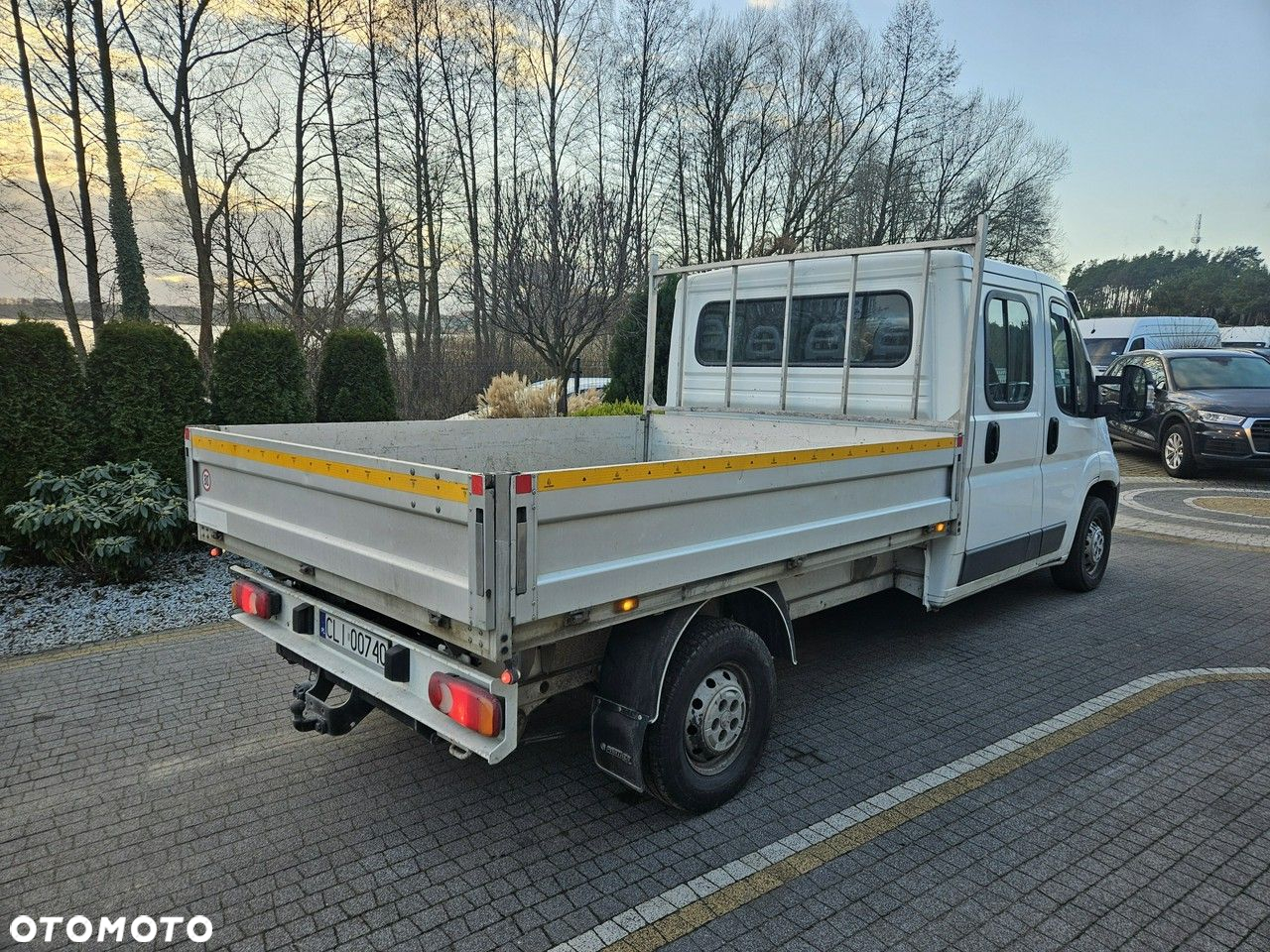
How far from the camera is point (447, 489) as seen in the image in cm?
Answer: 229

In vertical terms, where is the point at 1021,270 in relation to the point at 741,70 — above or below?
below

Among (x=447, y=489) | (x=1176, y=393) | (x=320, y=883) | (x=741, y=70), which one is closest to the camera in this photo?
(x=447, y=489)

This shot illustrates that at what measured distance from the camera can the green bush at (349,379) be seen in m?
8.17

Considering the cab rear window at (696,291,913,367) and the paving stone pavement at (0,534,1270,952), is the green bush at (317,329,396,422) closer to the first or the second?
the paving stone pavement at (0,534,1270,952)

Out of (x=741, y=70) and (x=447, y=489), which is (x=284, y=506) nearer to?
(x=447, y=489)

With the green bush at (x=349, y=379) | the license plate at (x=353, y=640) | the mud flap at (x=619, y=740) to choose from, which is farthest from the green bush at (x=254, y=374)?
the mud flap at (x=619, y=740)

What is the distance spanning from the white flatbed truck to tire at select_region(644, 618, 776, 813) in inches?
0.5

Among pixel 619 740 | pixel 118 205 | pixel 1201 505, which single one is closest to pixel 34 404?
Result: pixel 619 740

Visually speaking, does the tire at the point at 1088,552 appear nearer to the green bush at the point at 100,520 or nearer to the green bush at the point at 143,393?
the green bush at the point at 100,520

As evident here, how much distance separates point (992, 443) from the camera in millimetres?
4699

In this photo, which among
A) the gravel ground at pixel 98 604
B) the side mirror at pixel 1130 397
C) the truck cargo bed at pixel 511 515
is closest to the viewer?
the truck cargo bed at pixel 511 515

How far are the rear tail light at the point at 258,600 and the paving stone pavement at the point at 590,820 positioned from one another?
0.70m

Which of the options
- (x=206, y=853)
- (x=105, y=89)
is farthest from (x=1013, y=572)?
(x=105, y=89)

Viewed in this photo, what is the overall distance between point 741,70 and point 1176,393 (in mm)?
20094
